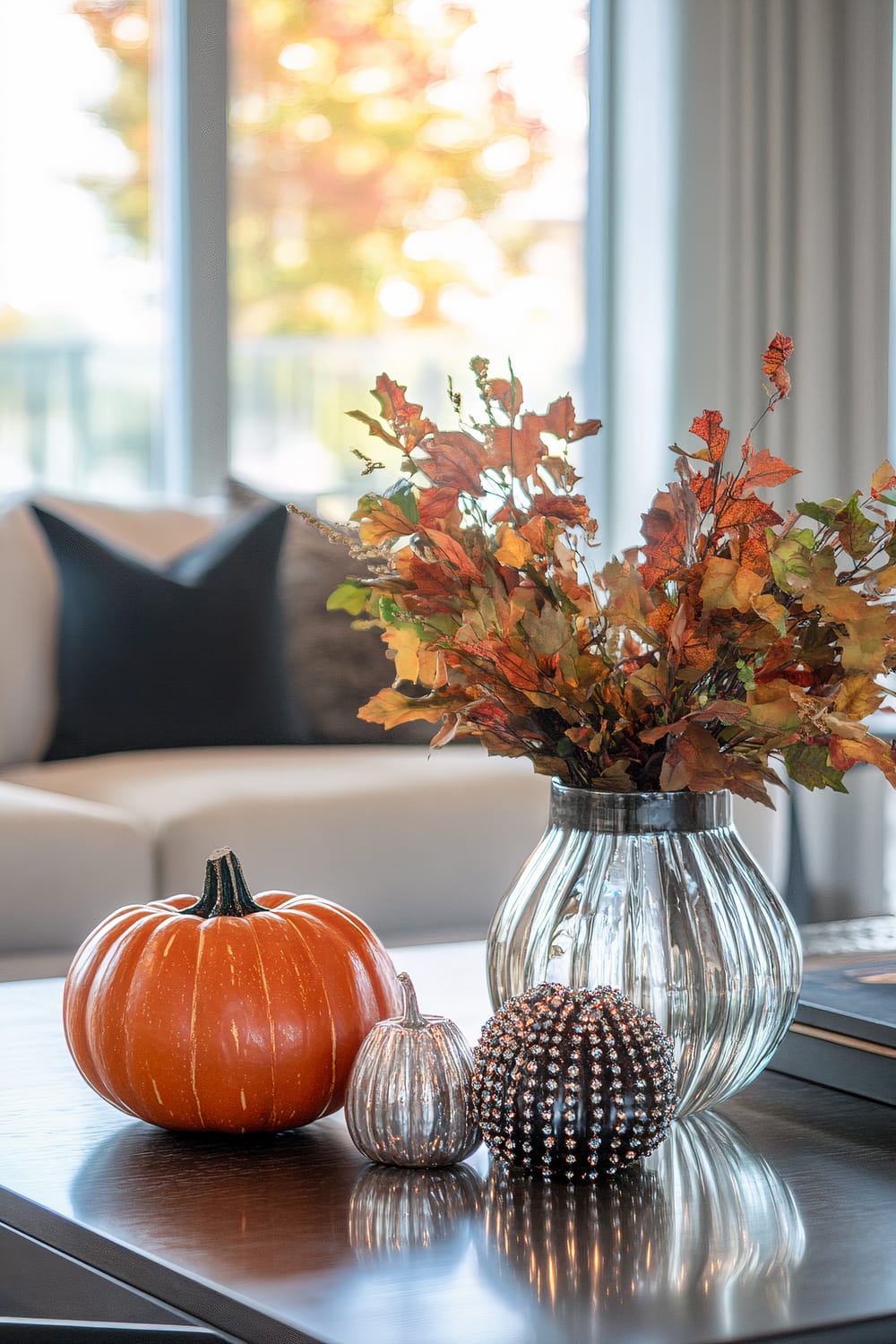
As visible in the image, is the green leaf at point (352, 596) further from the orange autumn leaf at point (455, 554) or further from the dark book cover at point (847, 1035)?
the dark book cover at point (847, 1035)

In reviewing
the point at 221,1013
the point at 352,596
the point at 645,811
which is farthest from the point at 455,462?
the point at 221,1013

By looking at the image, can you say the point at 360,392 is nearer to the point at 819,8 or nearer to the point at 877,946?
the point at 819,8

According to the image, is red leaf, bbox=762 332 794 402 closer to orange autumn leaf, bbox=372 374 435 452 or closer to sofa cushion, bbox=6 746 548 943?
orange autumn leaf, bbox=372 374 435 452

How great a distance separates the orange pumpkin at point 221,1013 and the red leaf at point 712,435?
42 centimetres

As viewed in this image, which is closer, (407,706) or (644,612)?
(644,612)

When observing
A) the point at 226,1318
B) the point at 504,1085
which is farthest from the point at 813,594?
the point at 226,1318

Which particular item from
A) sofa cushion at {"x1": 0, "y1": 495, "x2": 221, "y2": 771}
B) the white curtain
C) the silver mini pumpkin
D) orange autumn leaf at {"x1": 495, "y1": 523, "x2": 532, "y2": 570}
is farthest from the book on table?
the white curtain

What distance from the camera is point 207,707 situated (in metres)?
2.91

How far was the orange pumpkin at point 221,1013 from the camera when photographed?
41.3 inches

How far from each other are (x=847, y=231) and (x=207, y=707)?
2397mm

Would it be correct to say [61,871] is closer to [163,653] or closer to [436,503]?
[163,653]

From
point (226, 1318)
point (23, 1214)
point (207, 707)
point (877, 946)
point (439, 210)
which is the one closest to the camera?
point (226, 1318)

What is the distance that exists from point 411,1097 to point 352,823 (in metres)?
1.57

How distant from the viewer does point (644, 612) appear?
101 cm
